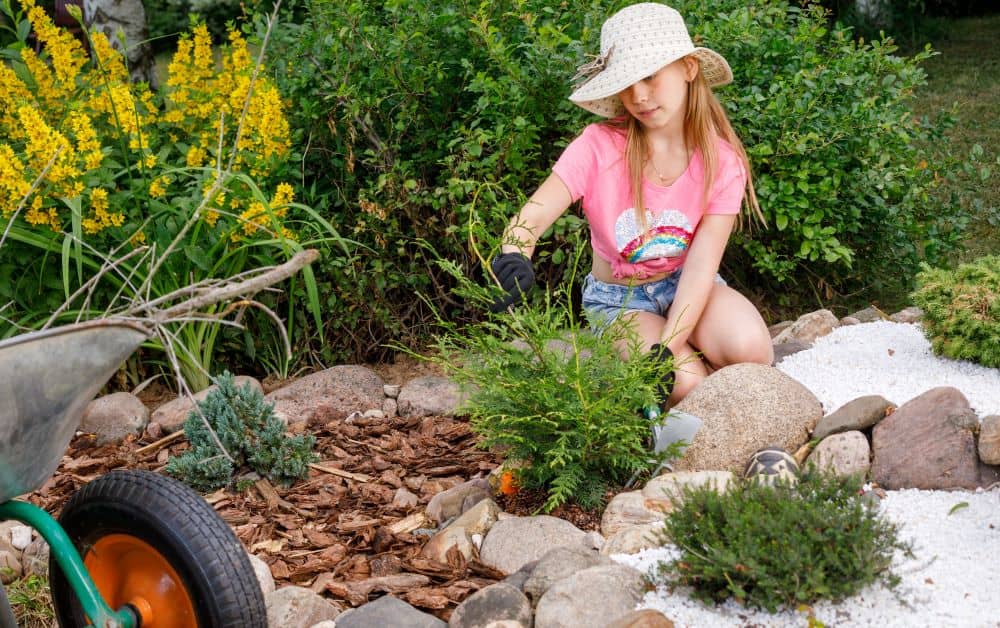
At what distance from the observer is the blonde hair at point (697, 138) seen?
326 centimetres

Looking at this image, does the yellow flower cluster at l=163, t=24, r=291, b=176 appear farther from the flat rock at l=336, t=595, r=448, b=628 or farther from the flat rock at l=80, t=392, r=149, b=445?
the flat rock at l=336, t=595, r=448, b=628

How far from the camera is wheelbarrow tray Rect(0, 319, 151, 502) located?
1.68m

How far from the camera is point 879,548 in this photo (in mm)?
2053

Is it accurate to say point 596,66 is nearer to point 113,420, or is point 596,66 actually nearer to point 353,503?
point 353,503

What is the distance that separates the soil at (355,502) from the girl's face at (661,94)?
1.25 m

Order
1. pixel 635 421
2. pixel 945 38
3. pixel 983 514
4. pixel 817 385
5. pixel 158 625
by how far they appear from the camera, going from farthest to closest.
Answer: pixel 945 38, pixel 817 385, pixel 635 421, pixel 983 514, pixel 158 625

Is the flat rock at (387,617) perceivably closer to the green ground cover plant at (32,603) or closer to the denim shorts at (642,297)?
the green ground cover plant at (32,603)

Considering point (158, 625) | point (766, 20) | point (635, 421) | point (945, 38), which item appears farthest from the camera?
point (945, 38)

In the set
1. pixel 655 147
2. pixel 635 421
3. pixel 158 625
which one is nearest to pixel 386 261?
pixel 655 147

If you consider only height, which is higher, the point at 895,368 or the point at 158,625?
the point at 158,625

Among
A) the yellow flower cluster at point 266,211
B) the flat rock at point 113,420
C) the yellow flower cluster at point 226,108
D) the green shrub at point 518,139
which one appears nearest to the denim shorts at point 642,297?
the green shrub at point 518,139

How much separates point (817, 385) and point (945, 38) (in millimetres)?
8396

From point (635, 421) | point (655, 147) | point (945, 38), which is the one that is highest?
point (655, 147)

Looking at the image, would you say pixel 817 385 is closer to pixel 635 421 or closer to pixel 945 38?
pixel 635 421
